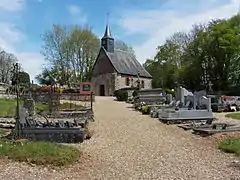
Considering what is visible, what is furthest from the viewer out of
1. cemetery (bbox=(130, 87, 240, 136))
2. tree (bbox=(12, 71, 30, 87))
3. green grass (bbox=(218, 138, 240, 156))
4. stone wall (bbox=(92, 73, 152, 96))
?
stone wall (bbox=(92, 73, 152, 96))

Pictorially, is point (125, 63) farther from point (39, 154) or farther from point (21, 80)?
point (39, 154)

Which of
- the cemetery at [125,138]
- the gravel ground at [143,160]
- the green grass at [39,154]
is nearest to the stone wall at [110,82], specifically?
the cemetery at [125,138]

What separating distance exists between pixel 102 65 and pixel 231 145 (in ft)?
147

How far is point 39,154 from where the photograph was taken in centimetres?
798

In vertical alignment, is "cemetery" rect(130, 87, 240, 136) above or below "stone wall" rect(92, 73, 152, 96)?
below

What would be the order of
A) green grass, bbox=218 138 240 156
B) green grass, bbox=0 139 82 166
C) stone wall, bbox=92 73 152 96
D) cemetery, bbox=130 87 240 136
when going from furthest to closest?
stone wall, bbox=92 73 152 96, cemetery, bbox=130 87 240 136, green grass, bbox=218 138 240 156, green grass, bbox=0 139 82 166

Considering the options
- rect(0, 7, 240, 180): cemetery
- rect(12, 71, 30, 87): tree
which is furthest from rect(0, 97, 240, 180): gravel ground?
rect(12, 71, 30, 87): tree

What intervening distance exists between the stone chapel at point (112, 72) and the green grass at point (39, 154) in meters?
43.3

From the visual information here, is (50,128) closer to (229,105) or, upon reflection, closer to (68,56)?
(229,105)

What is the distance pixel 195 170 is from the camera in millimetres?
7527

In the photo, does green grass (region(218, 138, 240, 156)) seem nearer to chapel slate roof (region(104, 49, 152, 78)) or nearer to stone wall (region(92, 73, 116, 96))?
stone wall (region(92, 73, 116, 96))

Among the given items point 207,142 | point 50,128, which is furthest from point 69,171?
point 207,142

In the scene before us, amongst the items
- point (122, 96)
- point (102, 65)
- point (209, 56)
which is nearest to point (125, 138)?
point (122, 96)

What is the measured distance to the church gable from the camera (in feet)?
175
